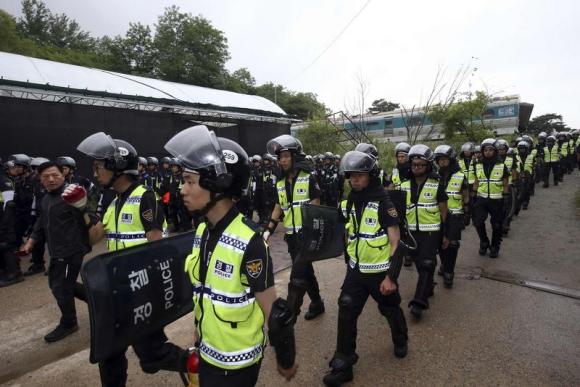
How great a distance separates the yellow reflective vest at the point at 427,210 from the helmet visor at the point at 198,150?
11.3ft

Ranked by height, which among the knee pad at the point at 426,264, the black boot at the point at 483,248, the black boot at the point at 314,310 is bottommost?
the black boot at the point at 483,248

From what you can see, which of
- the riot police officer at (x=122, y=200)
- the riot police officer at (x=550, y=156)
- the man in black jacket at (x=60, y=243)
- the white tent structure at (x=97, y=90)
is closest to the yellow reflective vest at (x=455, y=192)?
the riot police officer at (x=122, y=200)

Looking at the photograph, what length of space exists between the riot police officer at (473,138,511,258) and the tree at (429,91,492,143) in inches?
529

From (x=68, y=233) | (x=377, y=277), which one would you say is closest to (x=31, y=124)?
(x=68, y=233)

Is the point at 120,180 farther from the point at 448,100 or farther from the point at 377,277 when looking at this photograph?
the point at 448,100

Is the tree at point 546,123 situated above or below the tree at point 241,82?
below

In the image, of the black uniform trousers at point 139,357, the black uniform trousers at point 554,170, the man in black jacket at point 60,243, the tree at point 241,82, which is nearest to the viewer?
the black uniform trousers at point 139,357

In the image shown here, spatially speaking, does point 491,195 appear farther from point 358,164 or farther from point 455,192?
point 358,164

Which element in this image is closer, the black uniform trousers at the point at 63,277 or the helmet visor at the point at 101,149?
the helmet visor at the point at 101,149

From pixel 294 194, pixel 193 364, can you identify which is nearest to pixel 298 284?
pixel 294 194

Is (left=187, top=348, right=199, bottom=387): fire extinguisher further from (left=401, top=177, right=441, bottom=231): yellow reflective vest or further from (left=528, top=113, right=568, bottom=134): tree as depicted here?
(left=528, top=113, right=568, bottom=134): tree

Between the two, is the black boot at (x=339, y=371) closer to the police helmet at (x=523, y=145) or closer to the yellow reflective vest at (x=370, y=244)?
the yellow reflective vest at (x=370, y=244)

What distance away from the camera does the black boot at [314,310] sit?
421 cm

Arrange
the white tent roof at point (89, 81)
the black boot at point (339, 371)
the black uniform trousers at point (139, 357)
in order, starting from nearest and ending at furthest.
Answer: the black uniform trousers at point (139, 357) < the black boot at point (339, 371) < the white tent roof at point (89, 81)
